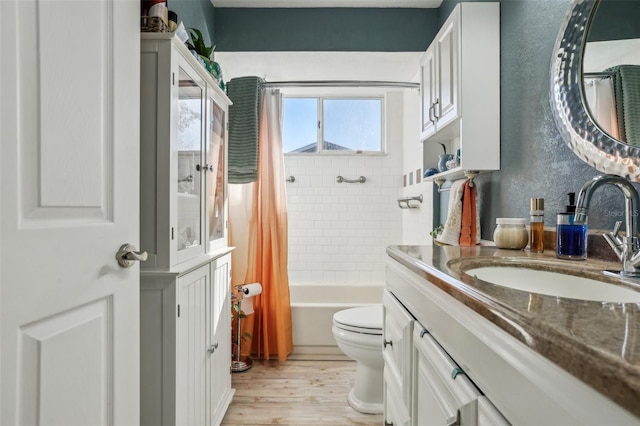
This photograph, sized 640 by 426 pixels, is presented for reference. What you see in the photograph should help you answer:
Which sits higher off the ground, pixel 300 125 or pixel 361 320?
pixel 300 125

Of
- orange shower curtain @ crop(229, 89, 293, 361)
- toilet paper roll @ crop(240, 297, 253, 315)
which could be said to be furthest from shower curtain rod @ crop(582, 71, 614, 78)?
toilet paper roll @ crop(240, 297, 253, 315)

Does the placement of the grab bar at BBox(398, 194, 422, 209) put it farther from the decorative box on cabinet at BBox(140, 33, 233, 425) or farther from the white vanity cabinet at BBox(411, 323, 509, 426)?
the white vanity cabinet at BBox(411, 323, 509, 426)

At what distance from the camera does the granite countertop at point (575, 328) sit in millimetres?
361

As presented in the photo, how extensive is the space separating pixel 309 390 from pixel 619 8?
7.55 ft

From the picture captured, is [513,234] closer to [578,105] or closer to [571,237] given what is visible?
[571,237]

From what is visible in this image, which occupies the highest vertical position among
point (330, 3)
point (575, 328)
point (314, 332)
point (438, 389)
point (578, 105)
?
point (330, 3)

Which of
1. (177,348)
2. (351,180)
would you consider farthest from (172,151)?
(351,180)

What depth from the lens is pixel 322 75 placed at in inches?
123

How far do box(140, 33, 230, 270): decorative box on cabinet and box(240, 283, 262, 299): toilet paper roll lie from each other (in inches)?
38.8

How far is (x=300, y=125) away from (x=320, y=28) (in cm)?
119

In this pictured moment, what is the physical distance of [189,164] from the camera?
1599mm

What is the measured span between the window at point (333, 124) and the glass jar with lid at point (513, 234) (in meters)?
2.38

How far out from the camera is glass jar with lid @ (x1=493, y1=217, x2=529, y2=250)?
1.41 m
